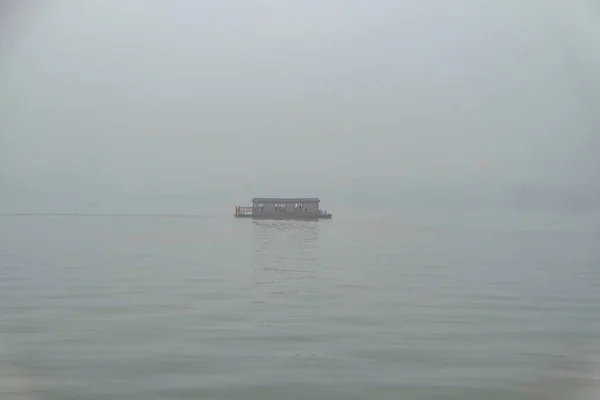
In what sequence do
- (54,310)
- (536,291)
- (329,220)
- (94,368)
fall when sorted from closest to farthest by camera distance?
(94,368) → (54,310) → (536,291) → (329,220)

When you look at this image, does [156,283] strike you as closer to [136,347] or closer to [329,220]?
[136,347]

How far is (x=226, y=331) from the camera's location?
5656 millimetres

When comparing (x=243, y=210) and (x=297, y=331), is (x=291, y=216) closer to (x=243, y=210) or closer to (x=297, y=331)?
(x=243, y=210)

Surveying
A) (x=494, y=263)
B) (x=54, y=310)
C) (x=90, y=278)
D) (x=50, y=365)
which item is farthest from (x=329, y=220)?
(x=50, y=365)

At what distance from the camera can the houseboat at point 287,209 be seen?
102ft

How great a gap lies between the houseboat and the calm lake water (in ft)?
64.0

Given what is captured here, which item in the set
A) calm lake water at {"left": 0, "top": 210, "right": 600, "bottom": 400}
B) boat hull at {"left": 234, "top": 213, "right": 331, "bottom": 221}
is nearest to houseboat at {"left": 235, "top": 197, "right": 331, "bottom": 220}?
boat hull at {"left": 234, "top": 213, "right": 331, "bottom": 221}

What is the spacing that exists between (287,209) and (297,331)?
25.7 metres

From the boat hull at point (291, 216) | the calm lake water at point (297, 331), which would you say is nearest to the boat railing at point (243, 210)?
the boat hull at point (291, 216)

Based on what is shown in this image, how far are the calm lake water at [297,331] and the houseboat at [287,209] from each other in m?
19.5

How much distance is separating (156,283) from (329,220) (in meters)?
23.8

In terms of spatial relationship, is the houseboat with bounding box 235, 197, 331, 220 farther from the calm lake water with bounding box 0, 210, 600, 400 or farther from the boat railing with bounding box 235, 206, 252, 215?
the calm lake water with bounding box 0, 210, 600, 400

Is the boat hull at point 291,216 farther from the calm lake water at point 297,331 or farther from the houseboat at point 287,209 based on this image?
the calm lake water at point 297,331

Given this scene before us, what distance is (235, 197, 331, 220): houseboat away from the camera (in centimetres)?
3108
